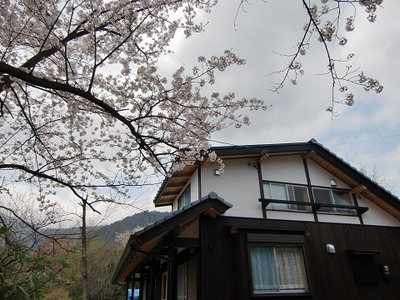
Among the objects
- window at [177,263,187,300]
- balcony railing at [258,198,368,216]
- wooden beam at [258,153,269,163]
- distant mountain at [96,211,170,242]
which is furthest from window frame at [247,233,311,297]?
distant mountain at [96,211,170,242]

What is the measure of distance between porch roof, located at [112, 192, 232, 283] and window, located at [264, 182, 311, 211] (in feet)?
4.98

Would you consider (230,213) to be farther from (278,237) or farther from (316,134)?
(316,134)

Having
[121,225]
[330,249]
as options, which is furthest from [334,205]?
[121,225]

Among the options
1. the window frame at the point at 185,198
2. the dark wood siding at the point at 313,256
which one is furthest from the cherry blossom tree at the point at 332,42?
the window frame at the point at 185,198

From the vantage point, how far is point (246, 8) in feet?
7.03

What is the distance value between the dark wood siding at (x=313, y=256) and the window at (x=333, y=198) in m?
0.42

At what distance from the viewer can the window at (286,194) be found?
20.0 feet

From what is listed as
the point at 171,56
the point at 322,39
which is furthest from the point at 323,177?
the point at 322,39

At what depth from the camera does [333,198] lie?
6.82 metres

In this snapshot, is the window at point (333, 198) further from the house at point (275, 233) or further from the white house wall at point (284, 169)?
the white house wall at point (284, 169)

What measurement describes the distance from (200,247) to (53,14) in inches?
169

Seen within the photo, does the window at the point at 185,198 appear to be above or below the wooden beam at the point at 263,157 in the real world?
below

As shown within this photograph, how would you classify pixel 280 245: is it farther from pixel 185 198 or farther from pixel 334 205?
pixel 185 198

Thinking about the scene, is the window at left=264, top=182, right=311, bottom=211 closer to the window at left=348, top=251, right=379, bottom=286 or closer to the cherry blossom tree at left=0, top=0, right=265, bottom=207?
the window at left=348, top=251, right=379, bottom=286
